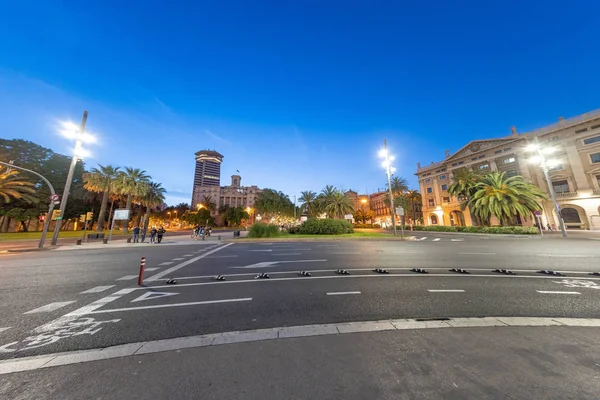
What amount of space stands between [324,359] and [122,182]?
4821 cm

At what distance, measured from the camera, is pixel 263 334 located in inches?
143

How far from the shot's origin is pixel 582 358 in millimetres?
2877

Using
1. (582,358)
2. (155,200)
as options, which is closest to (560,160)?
(582,358)

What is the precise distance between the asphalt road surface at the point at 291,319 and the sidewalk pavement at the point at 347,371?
0.06 ft

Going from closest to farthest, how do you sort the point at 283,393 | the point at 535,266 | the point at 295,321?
the point at 283,393 < the point at 295,321 < the point at 535,266

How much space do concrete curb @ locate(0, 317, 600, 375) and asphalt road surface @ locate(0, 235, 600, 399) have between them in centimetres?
13

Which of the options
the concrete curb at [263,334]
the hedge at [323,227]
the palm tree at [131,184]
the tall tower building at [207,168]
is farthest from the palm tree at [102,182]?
the tall tower building at [207,168]

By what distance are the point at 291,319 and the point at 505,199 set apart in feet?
135

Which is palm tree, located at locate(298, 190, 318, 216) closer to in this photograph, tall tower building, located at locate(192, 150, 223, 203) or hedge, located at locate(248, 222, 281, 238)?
hedge, located at locate(248, 222, 281, 238)

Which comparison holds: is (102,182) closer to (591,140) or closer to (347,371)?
(347,371)

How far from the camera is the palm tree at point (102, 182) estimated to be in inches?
1485

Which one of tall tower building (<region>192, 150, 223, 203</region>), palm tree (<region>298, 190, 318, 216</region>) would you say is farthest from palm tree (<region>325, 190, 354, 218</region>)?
tall tower building (<region>192, 150, 223, 203</region>)

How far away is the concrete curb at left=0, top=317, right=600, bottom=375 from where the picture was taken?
9.50 feet

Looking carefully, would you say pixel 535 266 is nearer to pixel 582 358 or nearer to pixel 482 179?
pixel 582 358
